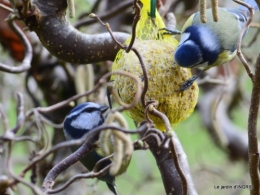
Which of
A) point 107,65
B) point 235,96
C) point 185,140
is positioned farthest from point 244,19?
point 185,140

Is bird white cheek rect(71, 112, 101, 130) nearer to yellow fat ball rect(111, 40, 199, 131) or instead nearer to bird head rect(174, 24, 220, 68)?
yellow fat ball rect(111, 40, 199, 131)

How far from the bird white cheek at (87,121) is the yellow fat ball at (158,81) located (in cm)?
8

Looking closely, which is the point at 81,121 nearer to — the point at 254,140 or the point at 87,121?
the point at 87,121

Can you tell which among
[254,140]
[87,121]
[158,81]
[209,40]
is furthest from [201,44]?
[254,140]

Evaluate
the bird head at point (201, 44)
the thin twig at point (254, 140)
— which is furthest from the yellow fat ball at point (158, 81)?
the thin twig at point (254, 140)

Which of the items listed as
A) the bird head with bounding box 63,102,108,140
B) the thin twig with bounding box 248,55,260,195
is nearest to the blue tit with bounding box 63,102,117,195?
the bird head with bounding box 63,102,108,140

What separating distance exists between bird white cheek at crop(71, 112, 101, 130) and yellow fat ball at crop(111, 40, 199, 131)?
0.08 meters

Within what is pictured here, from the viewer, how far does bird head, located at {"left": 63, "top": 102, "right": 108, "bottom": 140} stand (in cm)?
115

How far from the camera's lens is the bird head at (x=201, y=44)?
3.98ft

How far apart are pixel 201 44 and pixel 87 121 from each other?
0.37 metres

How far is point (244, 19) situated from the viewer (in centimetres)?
150

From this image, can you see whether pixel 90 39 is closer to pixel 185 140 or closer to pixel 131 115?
pixel 131 115

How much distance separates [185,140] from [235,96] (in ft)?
3.34

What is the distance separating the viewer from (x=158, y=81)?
42.6 inches
